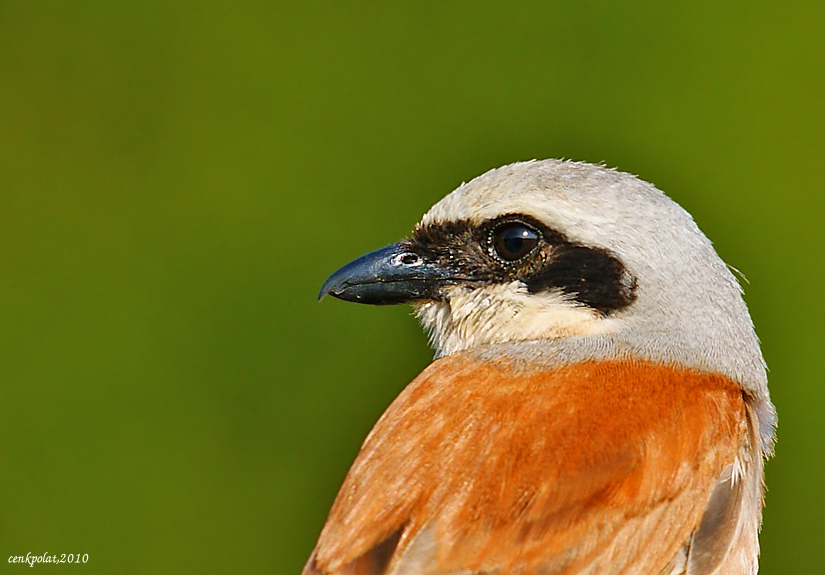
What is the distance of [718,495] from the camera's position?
2.66 meters

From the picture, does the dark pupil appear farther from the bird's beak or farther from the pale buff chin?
the bird's beak

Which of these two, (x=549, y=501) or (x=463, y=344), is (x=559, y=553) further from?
(x=463, y=344)

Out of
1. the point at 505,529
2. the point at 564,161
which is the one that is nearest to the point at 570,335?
the point at 564,161

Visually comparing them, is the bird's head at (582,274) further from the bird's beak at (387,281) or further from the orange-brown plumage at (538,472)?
the orange-brown plumage at (538,472)

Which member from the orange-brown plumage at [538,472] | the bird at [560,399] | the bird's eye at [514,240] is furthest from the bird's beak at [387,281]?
the orange-brown plumage at [538,472]

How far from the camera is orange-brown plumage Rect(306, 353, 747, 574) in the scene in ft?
8.07

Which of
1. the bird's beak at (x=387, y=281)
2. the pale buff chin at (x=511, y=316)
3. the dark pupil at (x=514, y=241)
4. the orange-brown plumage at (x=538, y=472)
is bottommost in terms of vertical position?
the orange-brown plumage at (x=538, y=472)

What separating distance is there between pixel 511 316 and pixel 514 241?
198mm

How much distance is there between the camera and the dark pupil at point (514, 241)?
118 inches

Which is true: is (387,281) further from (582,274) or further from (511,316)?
(582,274)

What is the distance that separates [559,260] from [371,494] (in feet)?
2.71

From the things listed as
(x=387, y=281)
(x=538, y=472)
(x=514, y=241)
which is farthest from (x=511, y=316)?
(x=538, y=472)

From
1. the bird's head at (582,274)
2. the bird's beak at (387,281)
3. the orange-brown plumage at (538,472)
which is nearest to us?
the orange-brown plumage at (538,472)

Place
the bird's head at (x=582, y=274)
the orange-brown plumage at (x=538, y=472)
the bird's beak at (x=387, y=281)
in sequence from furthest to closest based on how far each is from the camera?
Result: the bird's beak at (x=387, y=281) < the bird's head at (x=582, y=274) < the orange-brown plumage at (x=538, y=472)
